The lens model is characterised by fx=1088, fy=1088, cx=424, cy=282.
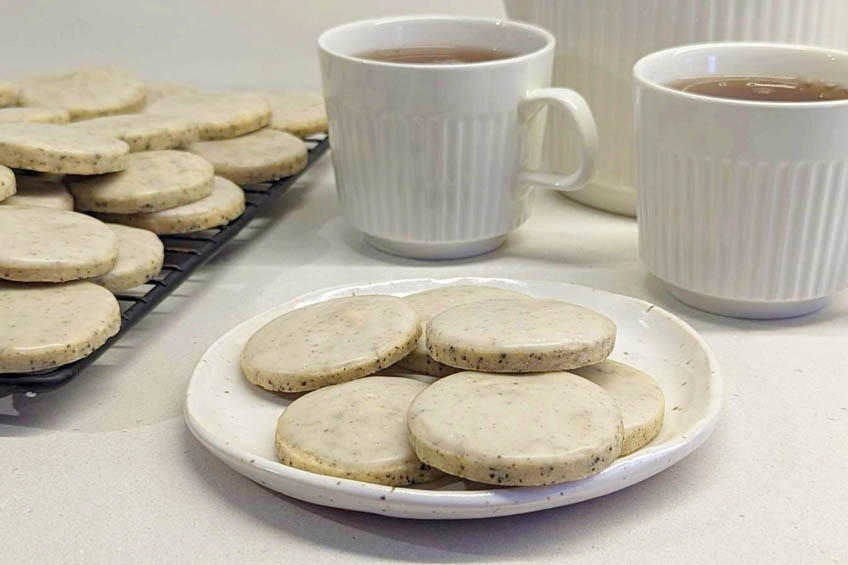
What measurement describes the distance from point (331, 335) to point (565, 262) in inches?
13.3


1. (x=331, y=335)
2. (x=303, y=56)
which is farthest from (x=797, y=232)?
(x=303, y=56)

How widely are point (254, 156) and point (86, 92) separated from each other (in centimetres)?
23

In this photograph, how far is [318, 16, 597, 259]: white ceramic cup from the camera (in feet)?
2.92

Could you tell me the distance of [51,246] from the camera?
77cm

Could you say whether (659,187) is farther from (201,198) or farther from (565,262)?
(201,198)

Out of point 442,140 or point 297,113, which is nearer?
point 442,140

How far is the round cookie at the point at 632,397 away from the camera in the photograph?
2.07 feet

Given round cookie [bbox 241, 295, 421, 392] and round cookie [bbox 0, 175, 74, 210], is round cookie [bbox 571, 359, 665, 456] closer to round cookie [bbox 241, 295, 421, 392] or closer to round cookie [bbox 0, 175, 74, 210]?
round cookie [bbox 241, 295, 421, 392]

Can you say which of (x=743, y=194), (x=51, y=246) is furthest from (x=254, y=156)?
(x=743, y=194)

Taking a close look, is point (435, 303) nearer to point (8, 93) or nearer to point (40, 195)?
point (40, 195)

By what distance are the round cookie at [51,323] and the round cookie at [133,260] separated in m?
0.03

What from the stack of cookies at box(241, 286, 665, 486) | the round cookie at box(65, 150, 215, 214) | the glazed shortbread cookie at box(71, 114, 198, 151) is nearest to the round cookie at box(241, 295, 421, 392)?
the stack of cookies at box(241, 286, 665, 486)

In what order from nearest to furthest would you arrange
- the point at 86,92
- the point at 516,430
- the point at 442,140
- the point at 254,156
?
1. the point at 516,430
2. the point at 442,140
3. the point at 254,156
4. the point at 86,92

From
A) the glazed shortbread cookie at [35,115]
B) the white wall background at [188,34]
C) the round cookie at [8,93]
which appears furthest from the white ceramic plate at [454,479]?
the white wall background at [188,34]
